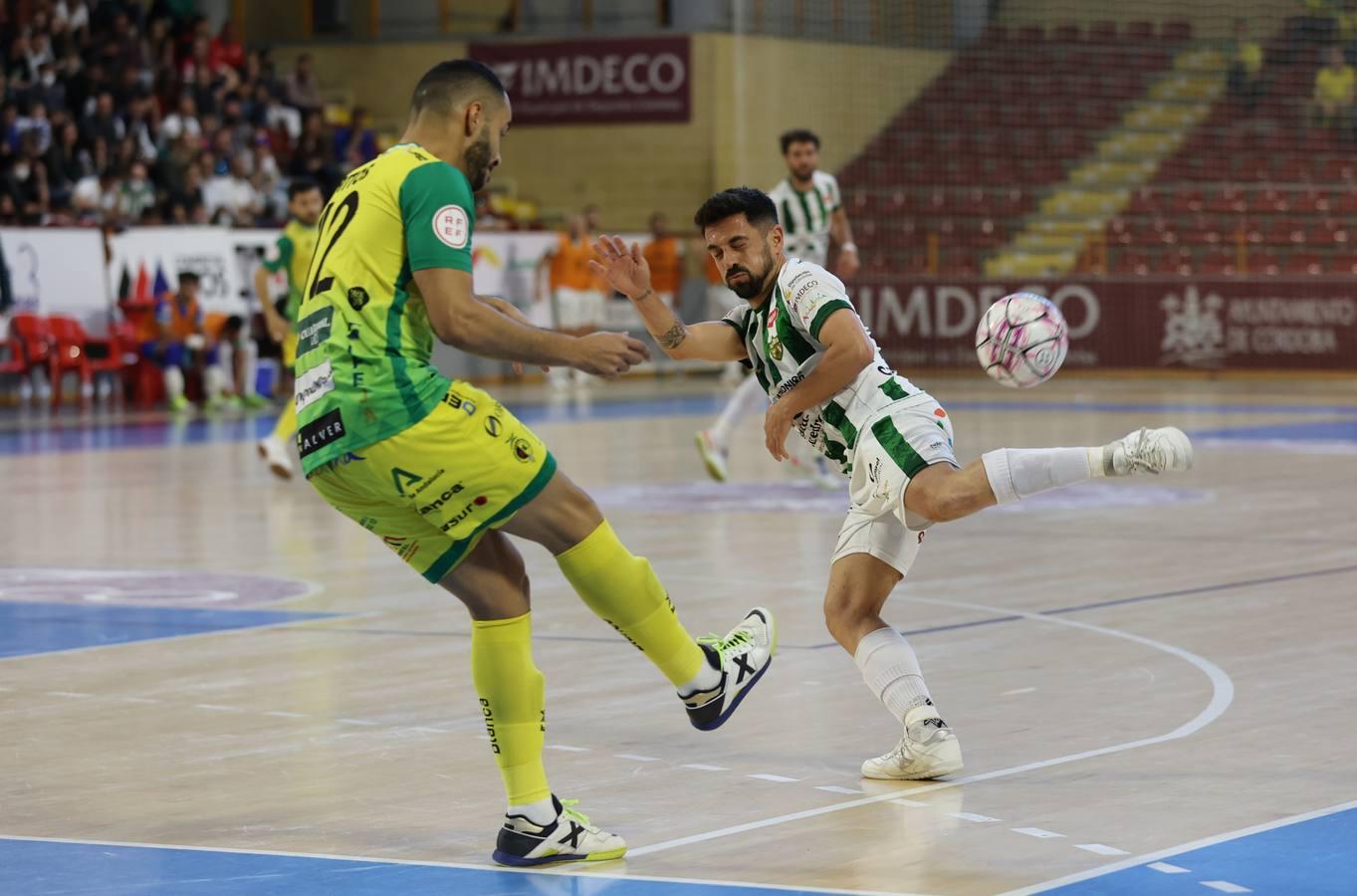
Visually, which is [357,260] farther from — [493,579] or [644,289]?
[644,289]

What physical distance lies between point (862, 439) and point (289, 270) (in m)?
10.8

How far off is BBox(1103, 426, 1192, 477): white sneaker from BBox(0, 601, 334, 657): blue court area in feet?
15.4

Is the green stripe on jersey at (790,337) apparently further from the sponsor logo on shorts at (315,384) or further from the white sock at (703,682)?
the sponsor logo on shorts at (315,384)

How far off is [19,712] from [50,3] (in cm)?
2413

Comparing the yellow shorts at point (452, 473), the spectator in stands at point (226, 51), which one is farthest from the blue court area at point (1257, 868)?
the spectator in stands at point (226, 51)

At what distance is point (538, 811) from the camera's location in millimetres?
5402

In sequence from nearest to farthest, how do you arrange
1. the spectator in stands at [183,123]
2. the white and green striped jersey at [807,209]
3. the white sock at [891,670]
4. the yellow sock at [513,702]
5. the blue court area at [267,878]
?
the blue court area at [267,878]
the yellow sock at [513,702]
the white sock at [891,670]
the white and green striped jersey at [807,209]
the spectator in stands at [183,123]

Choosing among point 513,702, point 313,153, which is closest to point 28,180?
point 313,153

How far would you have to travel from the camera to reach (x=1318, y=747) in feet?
21.6

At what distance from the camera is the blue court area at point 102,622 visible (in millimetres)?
9180

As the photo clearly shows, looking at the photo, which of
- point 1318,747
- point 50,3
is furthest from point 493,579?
point 50,3

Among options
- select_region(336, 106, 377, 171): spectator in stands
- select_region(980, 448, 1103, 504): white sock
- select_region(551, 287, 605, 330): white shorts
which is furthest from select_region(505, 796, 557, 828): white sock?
select_region(336, 106, 377, 171): spectator in stands

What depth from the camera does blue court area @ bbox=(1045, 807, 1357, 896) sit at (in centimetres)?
498

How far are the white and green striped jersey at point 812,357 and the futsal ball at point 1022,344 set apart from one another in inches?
16.1
